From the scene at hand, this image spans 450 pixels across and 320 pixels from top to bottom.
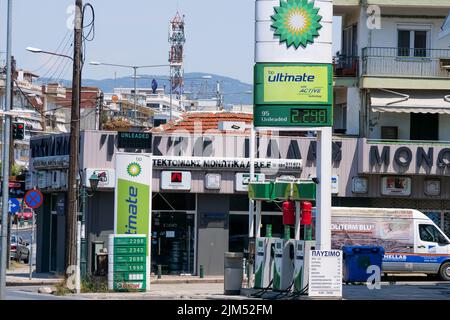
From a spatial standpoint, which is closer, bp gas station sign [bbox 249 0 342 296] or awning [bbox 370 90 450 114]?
bp gas station sign [bbox 249 0 342 296]

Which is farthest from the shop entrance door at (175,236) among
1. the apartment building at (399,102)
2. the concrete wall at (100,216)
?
the apartment building at (399,102)

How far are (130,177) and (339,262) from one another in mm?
8380

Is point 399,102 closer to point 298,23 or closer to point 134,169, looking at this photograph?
point 134,169

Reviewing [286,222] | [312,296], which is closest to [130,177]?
[286,222]

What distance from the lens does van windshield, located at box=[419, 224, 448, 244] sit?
3528 centimetres

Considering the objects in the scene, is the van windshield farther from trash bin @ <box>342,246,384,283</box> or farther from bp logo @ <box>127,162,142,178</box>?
bp logo @ <box>127,162,142,178</box>

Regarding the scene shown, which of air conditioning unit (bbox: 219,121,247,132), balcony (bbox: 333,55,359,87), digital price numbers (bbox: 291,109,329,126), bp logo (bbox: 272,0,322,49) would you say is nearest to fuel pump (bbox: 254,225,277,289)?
digital price numbers (bbox: 291,109,329,126)

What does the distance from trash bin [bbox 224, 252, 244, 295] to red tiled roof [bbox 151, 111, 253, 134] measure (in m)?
16.2

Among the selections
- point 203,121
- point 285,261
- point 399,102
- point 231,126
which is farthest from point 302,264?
point 203,121

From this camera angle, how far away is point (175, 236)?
40750mm

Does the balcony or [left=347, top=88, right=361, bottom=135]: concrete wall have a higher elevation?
the balcony

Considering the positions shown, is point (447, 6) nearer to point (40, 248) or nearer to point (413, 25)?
point (413, 25)

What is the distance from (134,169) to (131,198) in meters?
0.86

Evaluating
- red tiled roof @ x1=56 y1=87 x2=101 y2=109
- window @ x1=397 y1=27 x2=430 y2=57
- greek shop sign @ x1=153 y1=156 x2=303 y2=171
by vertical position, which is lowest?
greek shop sign @ x1=153 y1=156 x2=303 y2=171
